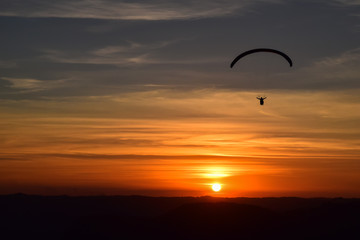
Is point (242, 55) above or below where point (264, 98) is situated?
above

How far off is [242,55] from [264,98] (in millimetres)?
7179

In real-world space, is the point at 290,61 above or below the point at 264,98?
above

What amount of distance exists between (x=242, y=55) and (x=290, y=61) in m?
7.12

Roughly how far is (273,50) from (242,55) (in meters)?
4.91

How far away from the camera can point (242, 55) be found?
76375 mm

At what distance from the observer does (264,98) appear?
75875 mm

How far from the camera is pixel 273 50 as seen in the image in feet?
242

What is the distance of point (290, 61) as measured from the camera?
74125 mm

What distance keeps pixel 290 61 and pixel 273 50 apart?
117 inches

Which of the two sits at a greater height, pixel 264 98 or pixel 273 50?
pixel 273 50

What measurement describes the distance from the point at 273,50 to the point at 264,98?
283 inches
